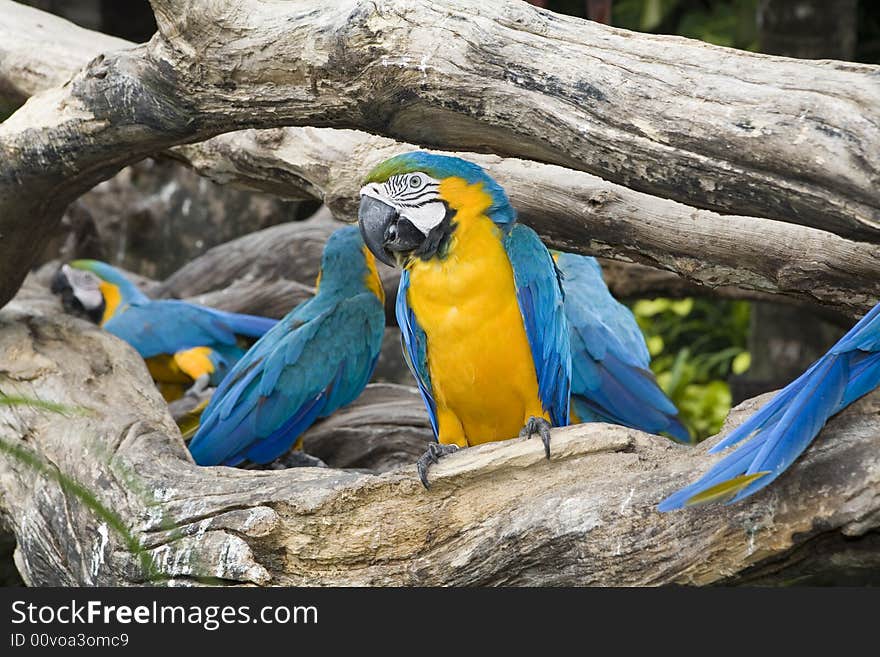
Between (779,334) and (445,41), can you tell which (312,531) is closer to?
(445,41)

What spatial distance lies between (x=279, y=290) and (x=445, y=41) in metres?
2.23

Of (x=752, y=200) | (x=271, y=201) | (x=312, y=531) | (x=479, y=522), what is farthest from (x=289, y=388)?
(x=271, y=201)

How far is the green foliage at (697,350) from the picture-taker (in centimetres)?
515

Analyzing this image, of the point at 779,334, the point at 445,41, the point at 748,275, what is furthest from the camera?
the point at 779,334

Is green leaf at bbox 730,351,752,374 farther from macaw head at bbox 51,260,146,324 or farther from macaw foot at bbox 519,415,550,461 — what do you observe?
macaw foot at bbox 519,415,550,461

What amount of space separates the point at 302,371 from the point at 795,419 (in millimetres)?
1546

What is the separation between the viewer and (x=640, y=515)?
1.68 meters

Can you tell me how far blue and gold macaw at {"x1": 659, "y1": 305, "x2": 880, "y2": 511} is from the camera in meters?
1.44

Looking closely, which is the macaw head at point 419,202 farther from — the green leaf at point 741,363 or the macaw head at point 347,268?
the green leaf at point 741,363

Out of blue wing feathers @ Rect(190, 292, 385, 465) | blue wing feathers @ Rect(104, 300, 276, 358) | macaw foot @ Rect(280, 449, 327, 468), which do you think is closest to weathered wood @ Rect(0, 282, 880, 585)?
blue wing feathers @ Rect(190, 292, 385, 465)

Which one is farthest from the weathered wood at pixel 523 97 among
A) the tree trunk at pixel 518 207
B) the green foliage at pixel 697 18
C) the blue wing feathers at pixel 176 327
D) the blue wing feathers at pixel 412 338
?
the green foliage at pixel 697 18

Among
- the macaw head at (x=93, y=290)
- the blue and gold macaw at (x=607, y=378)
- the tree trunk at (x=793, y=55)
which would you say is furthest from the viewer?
the tree trunk at (x=793, y=55)

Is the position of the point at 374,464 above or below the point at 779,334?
above

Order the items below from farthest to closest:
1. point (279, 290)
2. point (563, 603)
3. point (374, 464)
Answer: point (279, 290) < point (374, 464) < point (563, 603)
